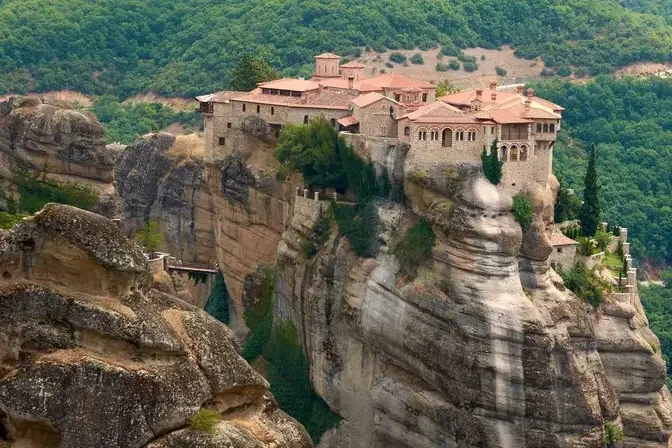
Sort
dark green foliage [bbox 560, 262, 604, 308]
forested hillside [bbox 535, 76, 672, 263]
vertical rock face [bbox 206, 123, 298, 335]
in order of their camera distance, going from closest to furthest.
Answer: dark green foliage [bbox 560, 262, 604, 308] → vertical rock face [bbox 206, 123, 298, 335] → forested hillside [bbox 535, 76, 672, 263]

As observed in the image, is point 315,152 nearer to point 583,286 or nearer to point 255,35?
point 583,286

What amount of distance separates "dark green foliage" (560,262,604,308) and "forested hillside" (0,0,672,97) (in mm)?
51031

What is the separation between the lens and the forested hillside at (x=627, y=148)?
330 ft

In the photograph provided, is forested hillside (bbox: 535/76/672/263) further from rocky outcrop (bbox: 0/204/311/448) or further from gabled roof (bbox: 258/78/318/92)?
rocky outcrop (bbox: 0/204/311/448)

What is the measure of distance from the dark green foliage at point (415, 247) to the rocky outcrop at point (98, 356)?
27.7 meters

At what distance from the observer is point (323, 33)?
377ft

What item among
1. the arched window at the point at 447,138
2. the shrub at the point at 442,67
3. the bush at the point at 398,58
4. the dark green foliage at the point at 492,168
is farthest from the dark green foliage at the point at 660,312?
the arched window at the point at 447,138

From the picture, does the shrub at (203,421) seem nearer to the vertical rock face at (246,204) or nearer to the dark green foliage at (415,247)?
the dark green foliage at (415,247)

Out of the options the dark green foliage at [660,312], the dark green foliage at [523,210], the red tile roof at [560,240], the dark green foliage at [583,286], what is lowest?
the dark green foliage at [660,312]

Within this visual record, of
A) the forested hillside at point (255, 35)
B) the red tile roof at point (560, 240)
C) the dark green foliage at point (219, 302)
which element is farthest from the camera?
the forested hillside at point (255, 35)

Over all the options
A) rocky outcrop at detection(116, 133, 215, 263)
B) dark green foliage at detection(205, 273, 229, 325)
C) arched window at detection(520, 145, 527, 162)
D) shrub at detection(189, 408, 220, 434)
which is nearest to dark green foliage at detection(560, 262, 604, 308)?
arched window at detection(520, 145, 527, 162)

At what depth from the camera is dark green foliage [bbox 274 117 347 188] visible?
215ft

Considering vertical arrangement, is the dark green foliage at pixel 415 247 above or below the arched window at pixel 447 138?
below

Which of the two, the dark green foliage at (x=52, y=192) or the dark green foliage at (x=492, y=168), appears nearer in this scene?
the dark green foliage at (x=492, y=168)
